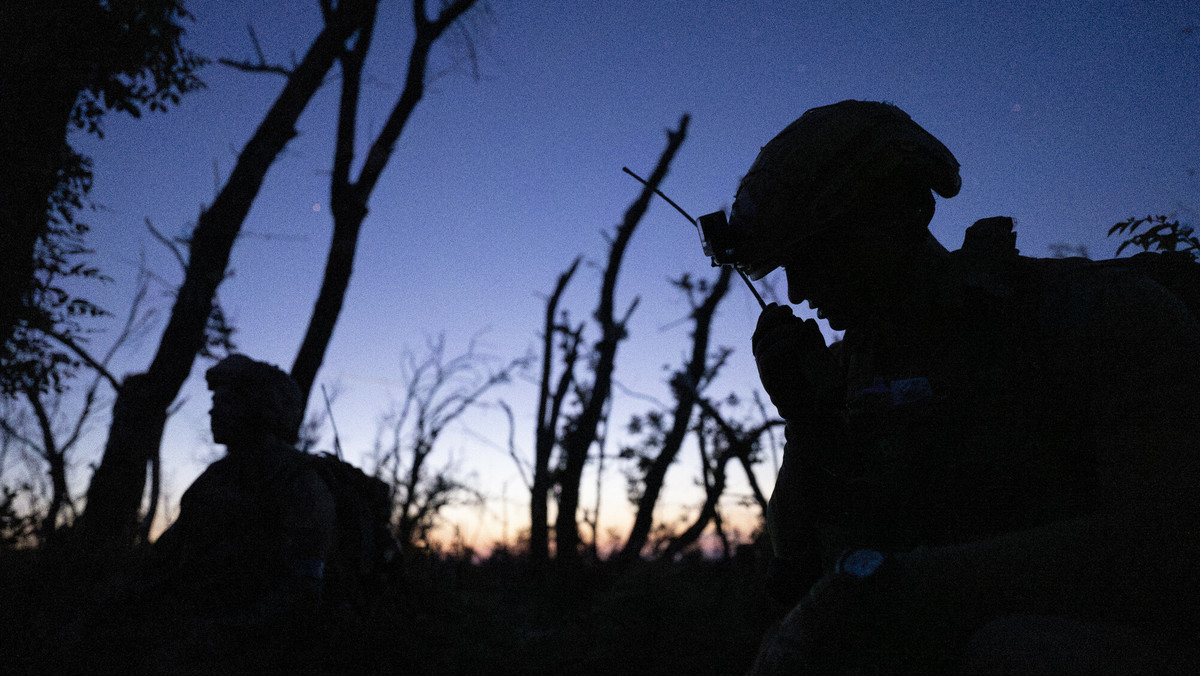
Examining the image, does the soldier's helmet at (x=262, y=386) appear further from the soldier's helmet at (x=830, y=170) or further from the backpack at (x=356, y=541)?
the soldier's helmet at (x=830, y=170)

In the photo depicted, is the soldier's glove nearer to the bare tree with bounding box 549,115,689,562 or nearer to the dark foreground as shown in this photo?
the dark foreground

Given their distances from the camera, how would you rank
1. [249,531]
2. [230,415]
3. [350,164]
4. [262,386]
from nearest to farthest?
[249,531] < [230,415] < [262,386] < [350,164]

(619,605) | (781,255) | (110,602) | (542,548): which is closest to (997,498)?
(781,255)

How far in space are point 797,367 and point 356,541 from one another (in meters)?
4.36

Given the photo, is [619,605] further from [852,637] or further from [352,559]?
[852,637]

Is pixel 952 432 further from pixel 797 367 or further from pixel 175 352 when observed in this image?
pixel 175 352

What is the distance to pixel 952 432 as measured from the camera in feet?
4.89

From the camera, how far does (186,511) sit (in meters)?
4.73

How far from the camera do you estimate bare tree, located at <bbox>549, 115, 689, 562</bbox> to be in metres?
10.8

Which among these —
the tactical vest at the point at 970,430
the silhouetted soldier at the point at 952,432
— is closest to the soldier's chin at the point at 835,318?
the silhouetted soldier at the point at 952,432

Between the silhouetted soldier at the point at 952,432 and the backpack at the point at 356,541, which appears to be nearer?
the silhouetted soldier at the point at 952,432

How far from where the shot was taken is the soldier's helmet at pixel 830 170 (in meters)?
1.68

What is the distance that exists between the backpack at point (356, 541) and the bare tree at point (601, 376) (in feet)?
16.9

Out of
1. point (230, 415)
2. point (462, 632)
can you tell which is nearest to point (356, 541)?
point (230, 415)
